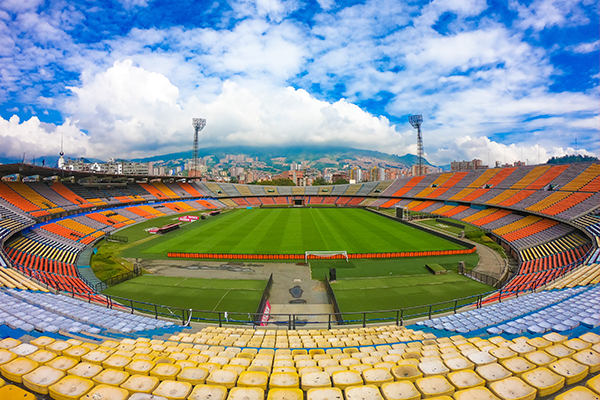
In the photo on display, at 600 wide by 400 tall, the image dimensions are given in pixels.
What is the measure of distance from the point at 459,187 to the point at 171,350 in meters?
58.4

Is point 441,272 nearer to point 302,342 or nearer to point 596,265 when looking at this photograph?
point 596,265

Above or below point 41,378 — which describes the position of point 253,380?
below

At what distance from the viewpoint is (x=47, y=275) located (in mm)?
16859

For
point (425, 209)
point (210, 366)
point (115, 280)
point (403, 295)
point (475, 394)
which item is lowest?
point (115, 280)

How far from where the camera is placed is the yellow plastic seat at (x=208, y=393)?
403 cm

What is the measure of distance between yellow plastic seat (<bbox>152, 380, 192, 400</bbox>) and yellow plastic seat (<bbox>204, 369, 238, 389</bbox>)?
38 centimetres

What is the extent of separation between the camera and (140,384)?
171 inches

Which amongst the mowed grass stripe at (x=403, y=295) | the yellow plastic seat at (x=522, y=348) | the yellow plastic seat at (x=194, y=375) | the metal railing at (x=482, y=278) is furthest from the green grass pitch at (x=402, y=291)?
the yellow plastic seat at (x=194, y=375)

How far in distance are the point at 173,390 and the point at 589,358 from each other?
25.1 ft

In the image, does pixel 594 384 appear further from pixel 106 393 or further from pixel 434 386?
pixel 106 393

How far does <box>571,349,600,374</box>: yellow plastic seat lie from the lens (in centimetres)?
450

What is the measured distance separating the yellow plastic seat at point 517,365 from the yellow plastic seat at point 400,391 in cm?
210

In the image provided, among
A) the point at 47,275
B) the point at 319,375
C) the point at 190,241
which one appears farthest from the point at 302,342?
the point at 190,241

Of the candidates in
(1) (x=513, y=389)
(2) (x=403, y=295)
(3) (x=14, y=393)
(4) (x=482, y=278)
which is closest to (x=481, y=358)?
(1) (x=513, y=389)
